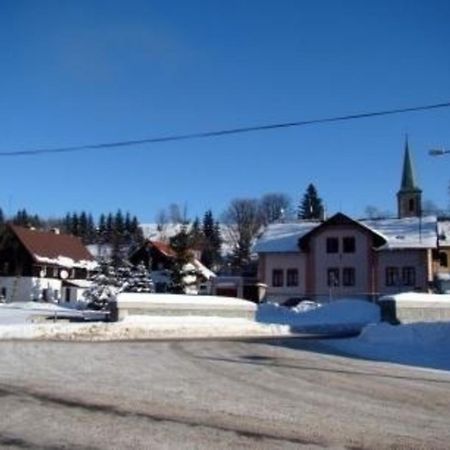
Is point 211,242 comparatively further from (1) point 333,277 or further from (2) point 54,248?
(1) point 333,277

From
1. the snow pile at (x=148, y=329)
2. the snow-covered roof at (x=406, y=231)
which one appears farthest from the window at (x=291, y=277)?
the snow pile at (x=148, y=329)

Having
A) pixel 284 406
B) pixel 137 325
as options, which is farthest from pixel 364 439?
pixel 137 325

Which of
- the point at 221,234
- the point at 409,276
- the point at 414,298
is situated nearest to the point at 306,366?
the point at 414,298

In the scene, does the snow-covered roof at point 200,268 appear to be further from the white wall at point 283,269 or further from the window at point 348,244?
the window at point 348,244

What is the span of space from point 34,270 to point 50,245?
18.5 ft

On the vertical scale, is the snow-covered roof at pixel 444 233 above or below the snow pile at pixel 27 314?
above

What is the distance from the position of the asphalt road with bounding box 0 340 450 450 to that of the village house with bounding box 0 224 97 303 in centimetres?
6808

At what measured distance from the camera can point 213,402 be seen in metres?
11.4

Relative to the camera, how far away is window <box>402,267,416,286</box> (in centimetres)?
6669

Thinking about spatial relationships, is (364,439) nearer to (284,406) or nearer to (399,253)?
(284,406)

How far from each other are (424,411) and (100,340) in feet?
47.3

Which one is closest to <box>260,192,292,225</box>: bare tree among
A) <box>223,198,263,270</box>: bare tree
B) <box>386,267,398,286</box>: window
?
<box>223,198,263,270</box>: bare tree

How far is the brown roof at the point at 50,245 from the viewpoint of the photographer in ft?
284

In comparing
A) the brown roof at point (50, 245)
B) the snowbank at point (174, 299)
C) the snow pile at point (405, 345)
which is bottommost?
the snow pile at point (405, 345)
